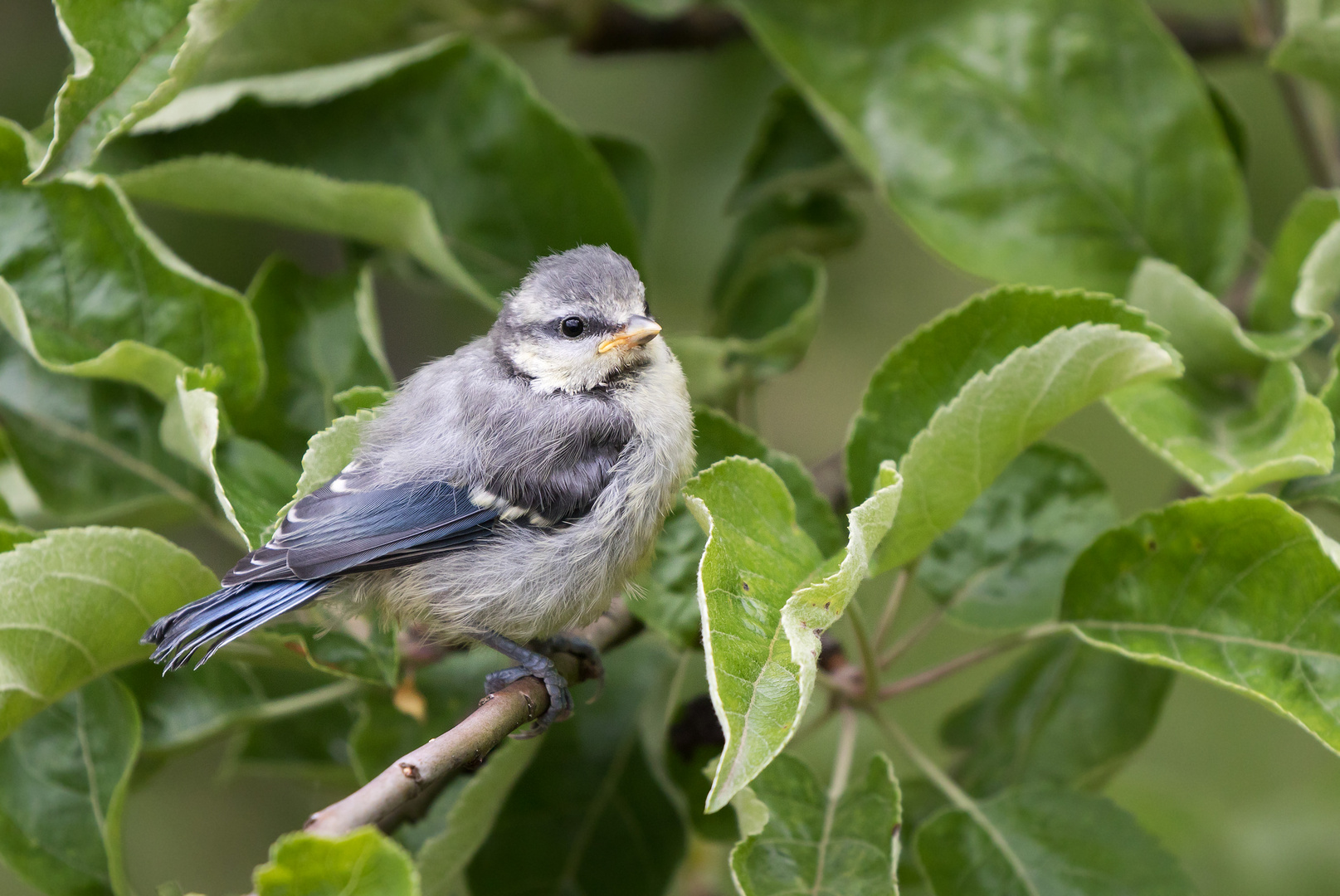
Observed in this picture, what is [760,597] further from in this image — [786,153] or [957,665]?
[786,153]

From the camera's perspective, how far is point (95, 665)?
1.83m

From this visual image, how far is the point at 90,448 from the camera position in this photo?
7.47ft

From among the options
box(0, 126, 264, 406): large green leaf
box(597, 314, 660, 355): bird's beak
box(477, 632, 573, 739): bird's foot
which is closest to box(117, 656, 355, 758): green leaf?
box(477, 632, 573, 739): bird's foot

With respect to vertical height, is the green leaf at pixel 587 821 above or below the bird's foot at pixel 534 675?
below

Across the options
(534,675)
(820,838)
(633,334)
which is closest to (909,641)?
(820,838)

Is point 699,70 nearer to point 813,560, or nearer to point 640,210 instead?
point 640,210

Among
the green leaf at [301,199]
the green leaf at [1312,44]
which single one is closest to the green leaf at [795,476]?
the green leaf at [301,199]

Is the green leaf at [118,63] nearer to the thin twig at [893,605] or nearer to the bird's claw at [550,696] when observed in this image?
the bird's claw at [550,696]

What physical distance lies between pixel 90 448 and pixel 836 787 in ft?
5.13

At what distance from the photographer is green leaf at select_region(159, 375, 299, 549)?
1.82 metres

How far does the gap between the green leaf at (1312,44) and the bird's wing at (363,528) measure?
5.95ft

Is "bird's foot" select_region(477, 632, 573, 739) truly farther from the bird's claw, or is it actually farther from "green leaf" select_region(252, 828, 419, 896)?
"green leaf" select_region(252, 828, 419, 896)

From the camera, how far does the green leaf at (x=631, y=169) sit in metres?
2.83

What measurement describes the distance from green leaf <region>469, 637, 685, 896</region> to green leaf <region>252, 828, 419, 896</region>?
3.87ft
